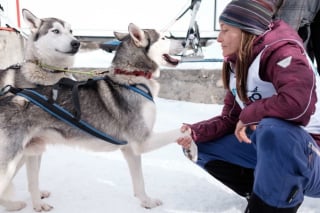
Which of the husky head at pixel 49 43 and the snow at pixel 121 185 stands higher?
the husky head at pixel 49 43

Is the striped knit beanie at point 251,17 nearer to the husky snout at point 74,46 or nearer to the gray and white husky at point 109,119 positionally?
the gray and white husky at point 109,119

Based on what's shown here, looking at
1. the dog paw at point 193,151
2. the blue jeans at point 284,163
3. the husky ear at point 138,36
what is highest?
the husky ear at point 138,36

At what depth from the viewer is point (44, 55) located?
2367 mm

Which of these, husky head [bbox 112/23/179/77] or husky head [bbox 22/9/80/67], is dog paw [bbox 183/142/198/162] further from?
husky head [bbox 22/9/80/67]

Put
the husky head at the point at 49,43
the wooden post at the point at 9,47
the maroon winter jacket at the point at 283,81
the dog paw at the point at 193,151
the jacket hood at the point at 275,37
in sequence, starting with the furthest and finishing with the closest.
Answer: the wooden post at the point at 9,47, the husky head at the point at 49,43, the dog paw at the point at 193,151, the jacket hood at the point at 275,37, the maroon winter jacket at the point at 283,81

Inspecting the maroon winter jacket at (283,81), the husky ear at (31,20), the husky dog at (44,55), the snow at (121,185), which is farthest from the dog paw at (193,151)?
the husky ear at (31,20)

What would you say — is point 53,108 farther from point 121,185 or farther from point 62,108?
point 121,185

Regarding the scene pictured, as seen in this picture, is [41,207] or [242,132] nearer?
[242,132]

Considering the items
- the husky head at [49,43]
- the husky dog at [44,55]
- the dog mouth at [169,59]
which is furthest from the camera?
the husky head at [49,43]

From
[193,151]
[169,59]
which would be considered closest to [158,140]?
[193,151]

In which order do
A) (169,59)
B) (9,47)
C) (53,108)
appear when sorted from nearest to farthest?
(53,108)
(169,59)
(9,47)

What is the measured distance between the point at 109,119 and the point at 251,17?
88cm

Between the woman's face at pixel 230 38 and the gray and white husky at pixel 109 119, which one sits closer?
the woman's face at pixel 230 38

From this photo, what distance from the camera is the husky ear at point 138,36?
6.61ft
